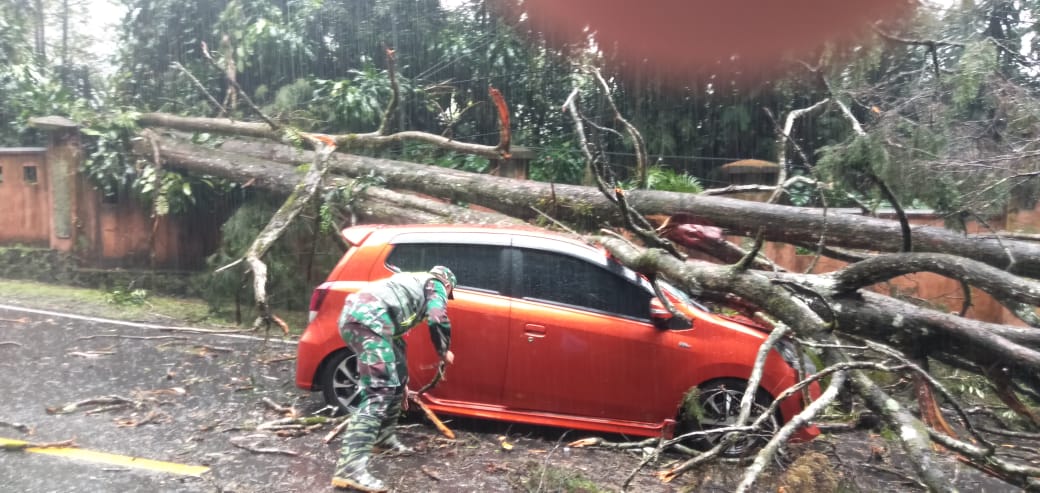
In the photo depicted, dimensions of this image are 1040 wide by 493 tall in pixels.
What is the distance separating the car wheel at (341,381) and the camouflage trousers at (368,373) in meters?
0.83

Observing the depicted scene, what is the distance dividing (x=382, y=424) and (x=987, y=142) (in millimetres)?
5615

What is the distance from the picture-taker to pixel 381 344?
4.32 m

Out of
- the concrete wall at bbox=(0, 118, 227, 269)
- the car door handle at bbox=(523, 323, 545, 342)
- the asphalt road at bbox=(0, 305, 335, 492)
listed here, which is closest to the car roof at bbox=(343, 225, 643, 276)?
the car door handle at bbox=(523, 323, 545, 342)

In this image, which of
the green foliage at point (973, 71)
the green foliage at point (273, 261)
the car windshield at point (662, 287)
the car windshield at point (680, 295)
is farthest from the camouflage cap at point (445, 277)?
the green foliage at point (973, 71)

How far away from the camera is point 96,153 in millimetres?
11305

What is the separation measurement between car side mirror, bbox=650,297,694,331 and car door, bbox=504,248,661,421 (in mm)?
54

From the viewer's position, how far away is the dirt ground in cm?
412

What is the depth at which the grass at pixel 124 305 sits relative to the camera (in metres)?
8.79

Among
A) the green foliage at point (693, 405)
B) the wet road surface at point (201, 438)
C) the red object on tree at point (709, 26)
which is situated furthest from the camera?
the red object on tree at point (709, 26)

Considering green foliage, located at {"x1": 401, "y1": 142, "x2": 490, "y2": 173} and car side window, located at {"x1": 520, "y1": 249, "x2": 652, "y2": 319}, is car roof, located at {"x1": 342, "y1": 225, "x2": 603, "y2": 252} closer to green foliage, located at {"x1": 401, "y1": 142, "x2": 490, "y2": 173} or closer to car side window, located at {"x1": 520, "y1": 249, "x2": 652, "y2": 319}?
car side window, located at {"x1": 520, "y1": 249, "x2": 652, "y2": 319}

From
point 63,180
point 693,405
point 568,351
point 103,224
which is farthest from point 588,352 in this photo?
point 63,180

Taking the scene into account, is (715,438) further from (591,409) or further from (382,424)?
(382,424)

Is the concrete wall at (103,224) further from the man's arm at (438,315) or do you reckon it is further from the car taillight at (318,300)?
the man's arm at (438,315)

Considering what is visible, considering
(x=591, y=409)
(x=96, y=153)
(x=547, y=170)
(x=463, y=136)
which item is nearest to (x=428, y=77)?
(x=463, y=136)
